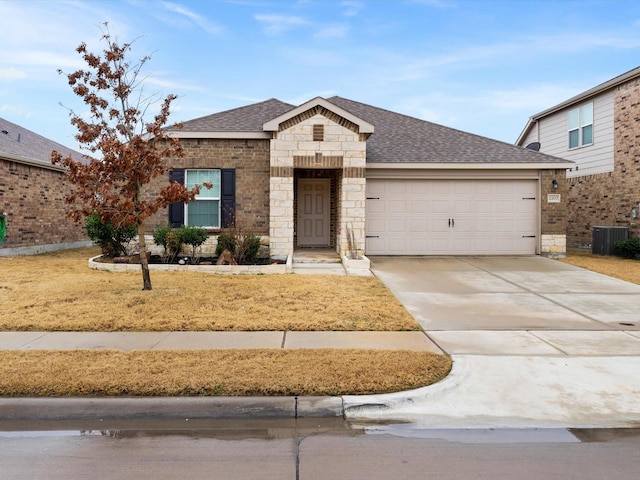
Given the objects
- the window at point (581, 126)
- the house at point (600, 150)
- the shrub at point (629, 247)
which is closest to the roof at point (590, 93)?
the house at point (600, 150)

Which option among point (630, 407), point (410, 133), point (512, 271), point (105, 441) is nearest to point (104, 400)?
point (105, 441)

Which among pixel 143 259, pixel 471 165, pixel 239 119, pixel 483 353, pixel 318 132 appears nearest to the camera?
pixel 483 353

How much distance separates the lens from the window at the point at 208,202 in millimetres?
14609

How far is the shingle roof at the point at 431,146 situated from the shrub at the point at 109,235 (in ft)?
25.8

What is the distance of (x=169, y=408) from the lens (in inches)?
169

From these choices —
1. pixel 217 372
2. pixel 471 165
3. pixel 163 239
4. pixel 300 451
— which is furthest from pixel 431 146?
pixel 300 451

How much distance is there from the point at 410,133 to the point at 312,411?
1512cm

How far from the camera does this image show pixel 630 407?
440 centimetres

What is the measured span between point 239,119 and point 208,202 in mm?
3079

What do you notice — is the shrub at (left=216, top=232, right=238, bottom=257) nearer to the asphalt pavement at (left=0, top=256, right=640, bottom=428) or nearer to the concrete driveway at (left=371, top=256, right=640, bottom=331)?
the concrete driveway at (left=371, top=256, right=640, bottom=331)

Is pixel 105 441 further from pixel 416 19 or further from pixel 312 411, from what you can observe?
pixel 416 19

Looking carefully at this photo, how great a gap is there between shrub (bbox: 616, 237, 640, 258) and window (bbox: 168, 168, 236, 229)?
1324 cm

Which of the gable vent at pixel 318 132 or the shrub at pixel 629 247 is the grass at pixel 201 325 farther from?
the shrub at pixel 629 247

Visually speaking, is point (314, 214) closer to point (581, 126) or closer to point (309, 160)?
point (309, 160)
